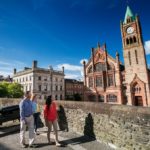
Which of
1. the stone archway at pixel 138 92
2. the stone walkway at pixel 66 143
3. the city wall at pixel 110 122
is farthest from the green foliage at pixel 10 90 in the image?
the city wall at pixel 110 122

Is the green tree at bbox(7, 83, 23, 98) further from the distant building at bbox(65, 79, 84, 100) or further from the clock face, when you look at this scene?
the clock face

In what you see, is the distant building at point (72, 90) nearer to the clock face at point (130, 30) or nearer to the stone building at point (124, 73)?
the stone building at point (124, 73)

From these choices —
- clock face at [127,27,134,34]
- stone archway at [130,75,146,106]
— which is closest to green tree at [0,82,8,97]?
stone archway at [130,75,146,106]

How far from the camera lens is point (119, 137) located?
16.9 feet

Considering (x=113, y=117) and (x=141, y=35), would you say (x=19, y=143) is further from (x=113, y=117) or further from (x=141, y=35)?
(x=141, y=35)

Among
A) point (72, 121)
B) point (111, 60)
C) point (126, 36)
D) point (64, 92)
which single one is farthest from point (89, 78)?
point (72, 121)

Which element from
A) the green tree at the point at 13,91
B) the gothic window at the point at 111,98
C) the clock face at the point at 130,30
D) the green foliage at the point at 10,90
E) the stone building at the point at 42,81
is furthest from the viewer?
the stone building at the point at 42,81

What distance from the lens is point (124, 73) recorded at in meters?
39.9

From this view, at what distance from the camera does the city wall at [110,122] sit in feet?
14.6

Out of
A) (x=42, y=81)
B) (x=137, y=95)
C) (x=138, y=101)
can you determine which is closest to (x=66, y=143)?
(x=137, y=95)

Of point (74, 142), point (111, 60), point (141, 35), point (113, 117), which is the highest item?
point (141, 35)

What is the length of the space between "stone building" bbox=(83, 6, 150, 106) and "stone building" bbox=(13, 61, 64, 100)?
11514 millimetres

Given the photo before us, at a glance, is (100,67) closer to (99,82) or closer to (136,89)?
(99,82)

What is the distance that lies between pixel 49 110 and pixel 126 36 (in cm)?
4211
